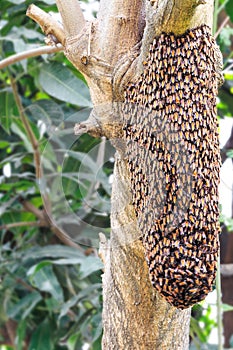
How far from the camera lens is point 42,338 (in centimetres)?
156

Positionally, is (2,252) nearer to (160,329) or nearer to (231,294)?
(231,294)

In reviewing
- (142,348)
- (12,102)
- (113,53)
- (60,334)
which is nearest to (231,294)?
(60,334)

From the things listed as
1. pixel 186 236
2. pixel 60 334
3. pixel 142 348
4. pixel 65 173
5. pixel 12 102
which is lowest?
pixel 60 334

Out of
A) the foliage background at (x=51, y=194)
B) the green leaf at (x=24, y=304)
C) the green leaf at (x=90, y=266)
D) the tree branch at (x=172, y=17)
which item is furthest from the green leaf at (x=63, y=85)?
the tree branch at (x=172, y=17)

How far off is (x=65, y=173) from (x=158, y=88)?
679 mm

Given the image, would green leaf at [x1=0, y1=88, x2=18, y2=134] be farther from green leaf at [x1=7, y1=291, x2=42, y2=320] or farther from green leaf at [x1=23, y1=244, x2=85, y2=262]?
green leaf at [x1=7, y1=291, x2=42, y2=320]

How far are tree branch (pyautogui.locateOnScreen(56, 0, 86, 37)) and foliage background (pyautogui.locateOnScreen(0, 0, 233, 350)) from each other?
8.7 inches

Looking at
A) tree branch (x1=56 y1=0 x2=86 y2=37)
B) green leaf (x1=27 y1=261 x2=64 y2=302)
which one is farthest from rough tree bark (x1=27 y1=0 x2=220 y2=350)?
green leaf (x1=27 y1=261 x2=64 y2=302)

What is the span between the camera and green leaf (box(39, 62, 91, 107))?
129cm

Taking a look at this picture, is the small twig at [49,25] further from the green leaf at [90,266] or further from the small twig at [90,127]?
the green leaf at [90,266]

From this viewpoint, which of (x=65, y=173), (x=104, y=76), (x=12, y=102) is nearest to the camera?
(x=104, y=76)

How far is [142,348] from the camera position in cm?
71

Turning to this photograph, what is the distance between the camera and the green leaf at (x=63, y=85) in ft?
4.24

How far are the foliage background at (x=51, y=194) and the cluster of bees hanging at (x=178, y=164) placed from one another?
11.7 inches
